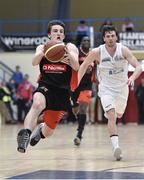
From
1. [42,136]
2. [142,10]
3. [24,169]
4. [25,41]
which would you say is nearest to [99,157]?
[42,136]

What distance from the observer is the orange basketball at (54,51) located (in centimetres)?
829

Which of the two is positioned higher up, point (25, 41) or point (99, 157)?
point (25, 41)

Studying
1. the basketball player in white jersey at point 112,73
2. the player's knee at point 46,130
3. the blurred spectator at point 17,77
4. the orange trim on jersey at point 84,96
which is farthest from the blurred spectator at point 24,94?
the player's knee at point 46,130

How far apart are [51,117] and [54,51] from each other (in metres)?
1.14

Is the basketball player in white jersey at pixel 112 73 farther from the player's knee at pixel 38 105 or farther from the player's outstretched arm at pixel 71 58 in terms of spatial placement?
the player's knee at pixel 38 105

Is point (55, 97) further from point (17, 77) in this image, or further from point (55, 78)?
point (17, 77)

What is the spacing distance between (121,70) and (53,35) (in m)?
1.33

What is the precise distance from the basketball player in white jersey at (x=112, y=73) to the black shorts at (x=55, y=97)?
1.84 ft

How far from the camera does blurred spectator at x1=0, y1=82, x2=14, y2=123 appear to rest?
71.0 feet

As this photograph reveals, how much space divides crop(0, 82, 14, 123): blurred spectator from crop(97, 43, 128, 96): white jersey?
12.6 m

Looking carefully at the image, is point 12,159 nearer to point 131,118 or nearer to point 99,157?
point 99,157

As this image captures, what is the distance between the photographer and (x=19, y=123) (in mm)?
22078

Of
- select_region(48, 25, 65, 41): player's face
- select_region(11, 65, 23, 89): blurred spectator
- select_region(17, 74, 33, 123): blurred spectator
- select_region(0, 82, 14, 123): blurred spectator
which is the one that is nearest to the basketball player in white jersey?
select_region(48, 25, 65, 41): player's face

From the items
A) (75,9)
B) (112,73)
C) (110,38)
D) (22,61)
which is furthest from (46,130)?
(75,9)
